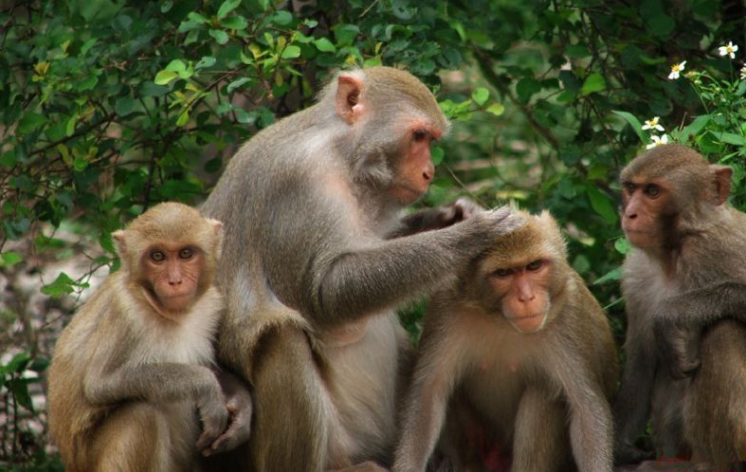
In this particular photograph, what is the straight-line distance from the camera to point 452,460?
719 cm

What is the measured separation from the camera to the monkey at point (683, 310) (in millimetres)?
6375

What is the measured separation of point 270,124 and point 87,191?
4.82 ft

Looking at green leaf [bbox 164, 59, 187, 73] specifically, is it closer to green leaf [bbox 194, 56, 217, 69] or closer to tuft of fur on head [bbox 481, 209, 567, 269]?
green leaf [bbox 194, 56, 217, 69]

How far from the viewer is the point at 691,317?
6.41 meters

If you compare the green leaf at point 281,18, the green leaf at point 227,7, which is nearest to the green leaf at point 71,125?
the green leaf at point 227,7

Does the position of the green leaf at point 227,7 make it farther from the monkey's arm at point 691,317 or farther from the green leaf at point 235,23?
the monkey's arm at point 691,317

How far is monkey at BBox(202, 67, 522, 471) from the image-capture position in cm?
651

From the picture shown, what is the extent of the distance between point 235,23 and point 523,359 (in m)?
2.47

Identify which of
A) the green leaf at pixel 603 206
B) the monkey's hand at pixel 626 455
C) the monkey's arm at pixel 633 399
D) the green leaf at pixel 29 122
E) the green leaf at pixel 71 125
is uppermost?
the green leaf at pixel 29 122

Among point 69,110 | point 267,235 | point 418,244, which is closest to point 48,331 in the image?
point 69,110

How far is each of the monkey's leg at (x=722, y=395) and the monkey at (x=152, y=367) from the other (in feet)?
7.30

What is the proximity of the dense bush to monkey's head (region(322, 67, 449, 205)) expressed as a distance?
78cm

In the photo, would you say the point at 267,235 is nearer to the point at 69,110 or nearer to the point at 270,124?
the point at 270,124

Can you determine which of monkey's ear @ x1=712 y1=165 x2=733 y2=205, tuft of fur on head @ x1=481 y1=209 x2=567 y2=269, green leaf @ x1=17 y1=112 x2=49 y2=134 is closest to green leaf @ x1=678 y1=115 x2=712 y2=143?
monkey's ear @ x1=712 y1=165 x2=733 y2=205
